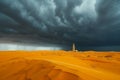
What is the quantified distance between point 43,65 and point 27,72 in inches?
28.3

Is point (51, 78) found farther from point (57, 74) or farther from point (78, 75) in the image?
point (78, 75)

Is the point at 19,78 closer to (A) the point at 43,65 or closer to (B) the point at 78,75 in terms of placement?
(A) the point at 43,65

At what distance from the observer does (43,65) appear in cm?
664

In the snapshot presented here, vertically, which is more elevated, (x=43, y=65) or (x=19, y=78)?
(x=43, y=65)

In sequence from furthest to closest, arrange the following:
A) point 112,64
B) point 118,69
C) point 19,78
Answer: point 112,64 → point 118,69 → point 19,78

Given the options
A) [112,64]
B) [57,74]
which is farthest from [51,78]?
[112,64]

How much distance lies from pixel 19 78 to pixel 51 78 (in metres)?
1.45

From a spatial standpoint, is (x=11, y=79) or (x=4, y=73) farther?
(x=4, y=73)

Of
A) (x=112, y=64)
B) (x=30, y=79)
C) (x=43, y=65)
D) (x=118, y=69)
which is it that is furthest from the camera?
(x=112, y=64)

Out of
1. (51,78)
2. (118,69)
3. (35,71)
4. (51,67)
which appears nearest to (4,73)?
(35,71)

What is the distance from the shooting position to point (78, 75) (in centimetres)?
530

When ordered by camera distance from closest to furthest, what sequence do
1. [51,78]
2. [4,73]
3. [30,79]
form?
[51,78]
[30,79]
[4,73]

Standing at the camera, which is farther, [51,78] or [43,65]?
[43,65]

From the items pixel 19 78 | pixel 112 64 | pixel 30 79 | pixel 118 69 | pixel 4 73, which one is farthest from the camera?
pixel 112 64
